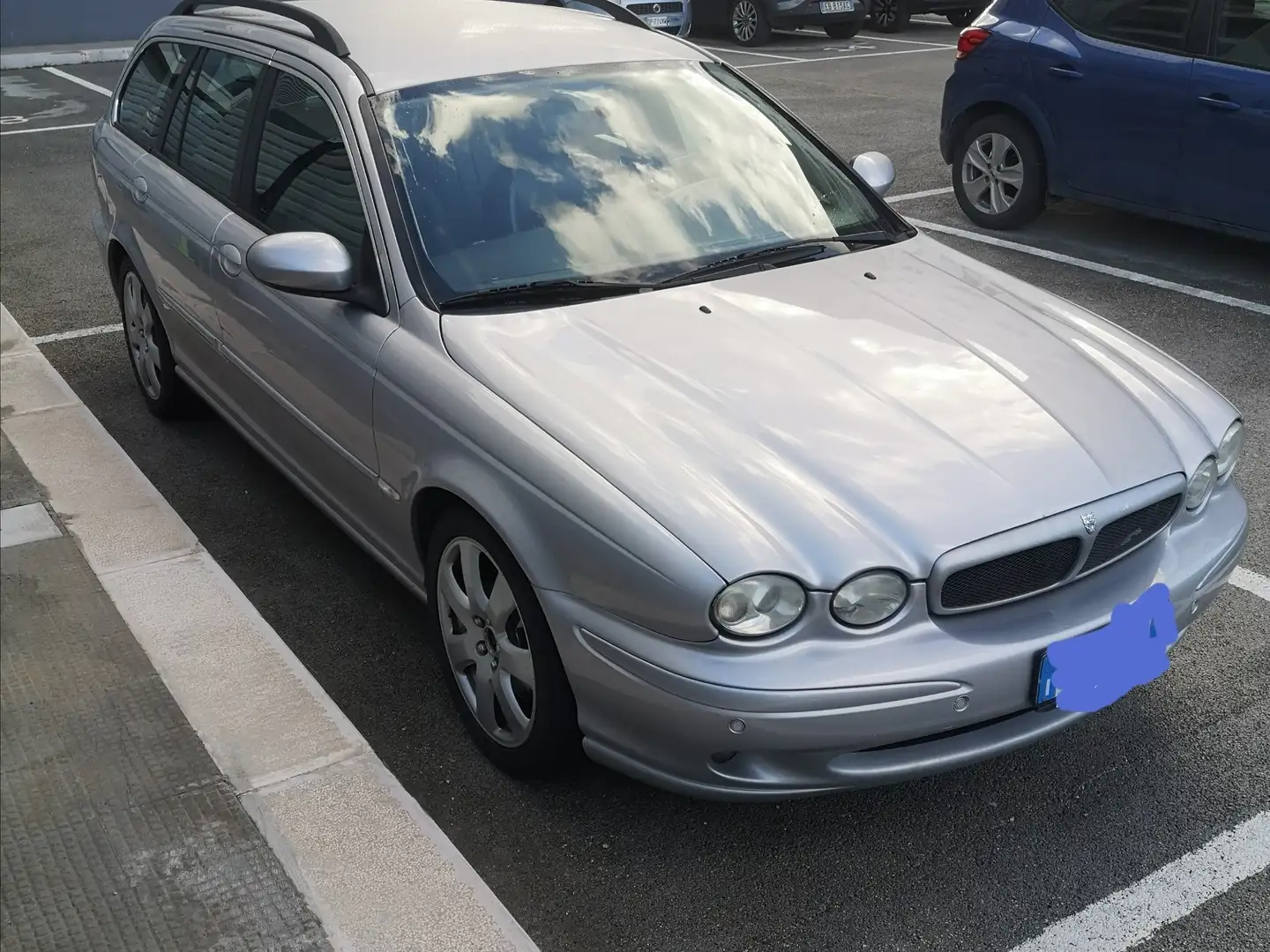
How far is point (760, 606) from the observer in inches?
103

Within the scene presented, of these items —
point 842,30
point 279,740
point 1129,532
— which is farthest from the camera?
point 842,30

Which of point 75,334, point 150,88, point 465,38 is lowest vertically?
point 75,334

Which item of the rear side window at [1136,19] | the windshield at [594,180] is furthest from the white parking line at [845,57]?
the windshield at [594,180]

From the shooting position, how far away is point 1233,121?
663cm

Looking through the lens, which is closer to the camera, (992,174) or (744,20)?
(992,174)

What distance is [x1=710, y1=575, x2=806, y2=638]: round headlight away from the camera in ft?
8.51

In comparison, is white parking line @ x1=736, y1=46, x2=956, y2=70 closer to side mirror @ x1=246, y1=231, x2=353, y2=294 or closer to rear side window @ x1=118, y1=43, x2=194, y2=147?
rear side window @ x1=118, y1=43, x2=194, y2=147

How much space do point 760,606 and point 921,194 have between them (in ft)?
23.4

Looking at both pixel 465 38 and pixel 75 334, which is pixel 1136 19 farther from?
pixel 75 334

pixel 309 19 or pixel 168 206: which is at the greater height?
pixel 309 19

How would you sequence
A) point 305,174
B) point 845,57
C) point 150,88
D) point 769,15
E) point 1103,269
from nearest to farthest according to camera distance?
point 305,174 < point 150,88 < point 1103,269 < point 845,57 < point 769,15

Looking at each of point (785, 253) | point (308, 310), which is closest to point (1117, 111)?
point (785, 253)

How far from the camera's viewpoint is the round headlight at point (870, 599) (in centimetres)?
263

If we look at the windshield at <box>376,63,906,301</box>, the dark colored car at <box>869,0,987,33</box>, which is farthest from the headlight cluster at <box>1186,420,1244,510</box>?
the dark colored car at <box>869,0,987,33</box>
